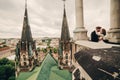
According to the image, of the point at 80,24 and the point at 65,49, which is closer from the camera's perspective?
the point at 80,24

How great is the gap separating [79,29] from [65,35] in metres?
20.1

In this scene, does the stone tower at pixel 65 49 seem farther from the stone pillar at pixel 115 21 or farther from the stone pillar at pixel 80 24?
the stone pillar at pixel 115 21

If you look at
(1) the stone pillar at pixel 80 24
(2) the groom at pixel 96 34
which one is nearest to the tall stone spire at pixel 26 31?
(1) the stone pillar at pixel 80 24

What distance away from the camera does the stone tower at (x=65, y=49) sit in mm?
26812

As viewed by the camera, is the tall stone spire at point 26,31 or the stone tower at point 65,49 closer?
the stone tower at point 65,49

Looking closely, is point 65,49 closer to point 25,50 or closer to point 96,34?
point 25,50

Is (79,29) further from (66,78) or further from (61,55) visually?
(61,55)

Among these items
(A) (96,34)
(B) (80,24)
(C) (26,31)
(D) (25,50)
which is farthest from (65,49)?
(A) (96,34)

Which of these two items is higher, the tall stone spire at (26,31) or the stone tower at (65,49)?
the tall stone spire at (26,31)

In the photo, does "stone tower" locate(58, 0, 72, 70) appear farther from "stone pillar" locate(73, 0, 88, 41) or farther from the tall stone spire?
"stone pillar" locate(73, 0, 88, 41)

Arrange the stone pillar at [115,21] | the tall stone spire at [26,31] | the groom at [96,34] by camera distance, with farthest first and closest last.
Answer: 1. the tall stone spire at [26,31]
2. the groom at [96,34]
3. the stone pillar at [115,21]

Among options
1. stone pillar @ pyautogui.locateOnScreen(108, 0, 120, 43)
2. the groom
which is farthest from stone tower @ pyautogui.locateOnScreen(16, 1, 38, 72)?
stone pillar @ pyautogui.locateOnScreen(108, 0, 120, 43)

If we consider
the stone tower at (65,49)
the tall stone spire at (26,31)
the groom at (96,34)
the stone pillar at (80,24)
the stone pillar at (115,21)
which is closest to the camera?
the stone pillar at (115,21)

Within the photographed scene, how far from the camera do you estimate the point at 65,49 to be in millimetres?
26766
